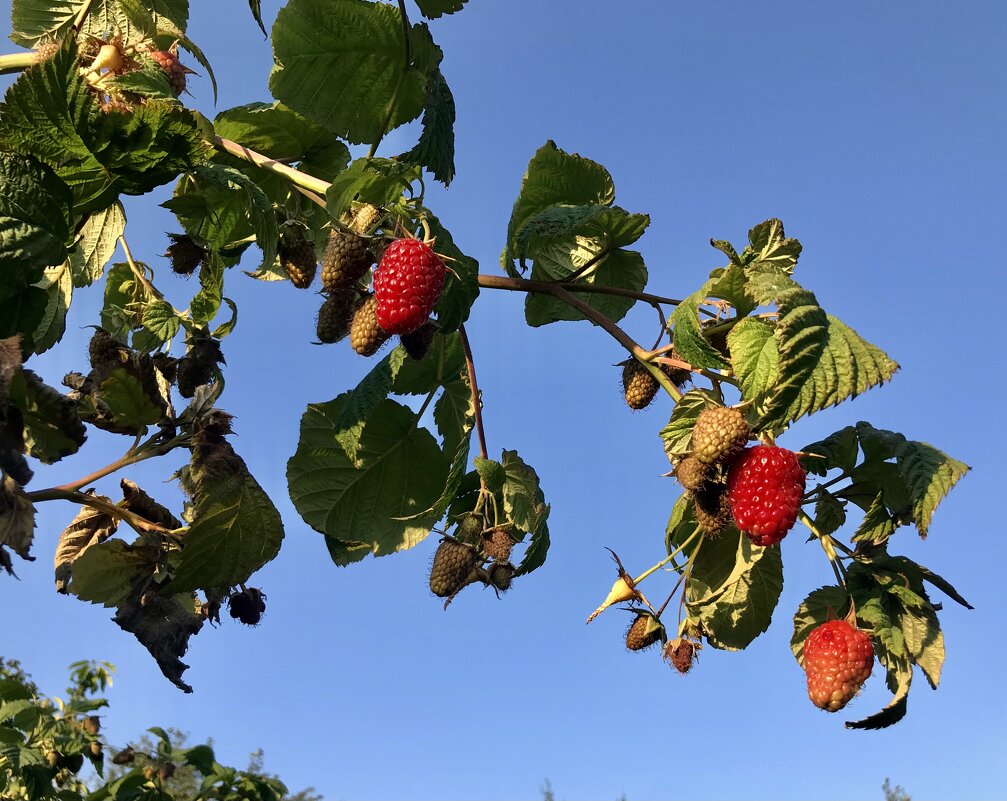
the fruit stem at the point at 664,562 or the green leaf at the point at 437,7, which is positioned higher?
the green leaf at the point at 437,7

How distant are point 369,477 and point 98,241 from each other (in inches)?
37.2

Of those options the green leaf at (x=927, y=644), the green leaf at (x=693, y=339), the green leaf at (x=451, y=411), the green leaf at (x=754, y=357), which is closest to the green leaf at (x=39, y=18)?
the green leaf at (x=451, y=411)

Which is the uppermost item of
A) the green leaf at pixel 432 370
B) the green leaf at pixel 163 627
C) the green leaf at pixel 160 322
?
the green leaf at pixel 432 370

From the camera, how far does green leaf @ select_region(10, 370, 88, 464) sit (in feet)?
4.95

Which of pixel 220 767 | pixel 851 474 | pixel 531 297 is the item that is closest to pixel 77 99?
pixel 531 297

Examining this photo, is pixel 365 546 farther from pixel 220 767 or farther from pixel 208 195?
pixel 220 767

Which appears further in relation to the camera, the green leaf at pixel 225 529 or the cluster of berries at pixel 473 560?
the cluster of berries at pixel 473 560

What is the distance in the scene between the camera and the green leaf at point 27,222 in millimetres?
1624

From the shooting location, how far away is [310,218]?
98.1 inches

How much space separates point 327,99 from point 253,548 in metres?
1.16

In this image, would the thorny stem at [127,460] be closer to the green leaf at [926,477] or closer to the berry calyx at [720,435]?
the berry calyx at [720,435]

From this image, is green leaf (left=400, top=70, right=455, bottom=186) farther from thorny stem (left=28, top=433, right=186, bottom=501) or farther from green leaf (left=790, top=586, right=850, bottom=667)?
green leaf (left=790, top=586, right=850, bottom=667)

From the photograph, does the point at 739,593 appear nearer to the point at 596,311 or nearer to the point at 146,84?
the point at 596,311

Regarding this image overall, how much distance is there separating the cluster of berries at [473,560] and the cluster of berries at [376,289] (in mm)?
627
